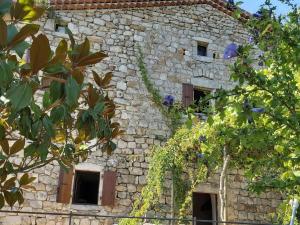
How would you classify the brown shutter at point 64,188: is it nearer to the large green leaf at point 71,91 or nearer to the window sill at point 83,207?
the window sill at point 83,207

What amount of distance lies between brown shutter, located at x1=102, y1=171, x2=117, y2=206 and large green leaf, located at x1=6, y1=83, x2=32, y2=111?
634 centimetres

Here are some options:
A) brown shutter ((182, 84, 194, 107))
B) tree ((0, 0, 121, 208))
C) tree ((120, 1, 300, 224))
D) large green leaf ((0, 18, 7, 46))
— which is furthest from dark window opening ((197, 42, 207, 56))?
large green leaf ((0, 18, 7, 46))

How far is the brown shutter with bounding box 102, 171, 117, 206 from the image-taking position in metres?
7.55

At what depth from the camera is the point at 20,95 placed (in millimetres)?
1430

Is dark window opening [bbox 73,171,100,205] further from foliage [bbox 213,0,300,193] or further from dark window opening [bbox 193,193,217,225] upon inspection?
foliage [bbox 213,0,300,193]

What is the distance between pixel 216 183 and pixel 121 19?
14.6 feet

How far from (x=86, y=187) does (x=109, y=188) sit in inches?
31.7

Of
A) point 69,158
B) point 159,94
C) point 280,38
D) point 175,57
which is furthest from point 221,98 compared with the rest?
point 175,57

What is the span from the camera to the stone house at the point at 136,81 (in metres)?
7.54

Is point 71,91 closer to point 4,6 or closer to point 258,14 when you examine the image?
point 4,6

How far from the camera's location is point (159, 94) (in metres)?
8.85

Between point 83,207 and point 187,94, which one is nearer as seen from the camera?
point 83,207

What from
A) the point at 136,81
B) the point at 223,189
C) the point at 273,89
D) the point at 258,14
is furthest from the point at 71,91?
the point at 136,81

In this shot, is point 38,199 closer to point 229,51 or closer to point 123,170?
point 123,170
